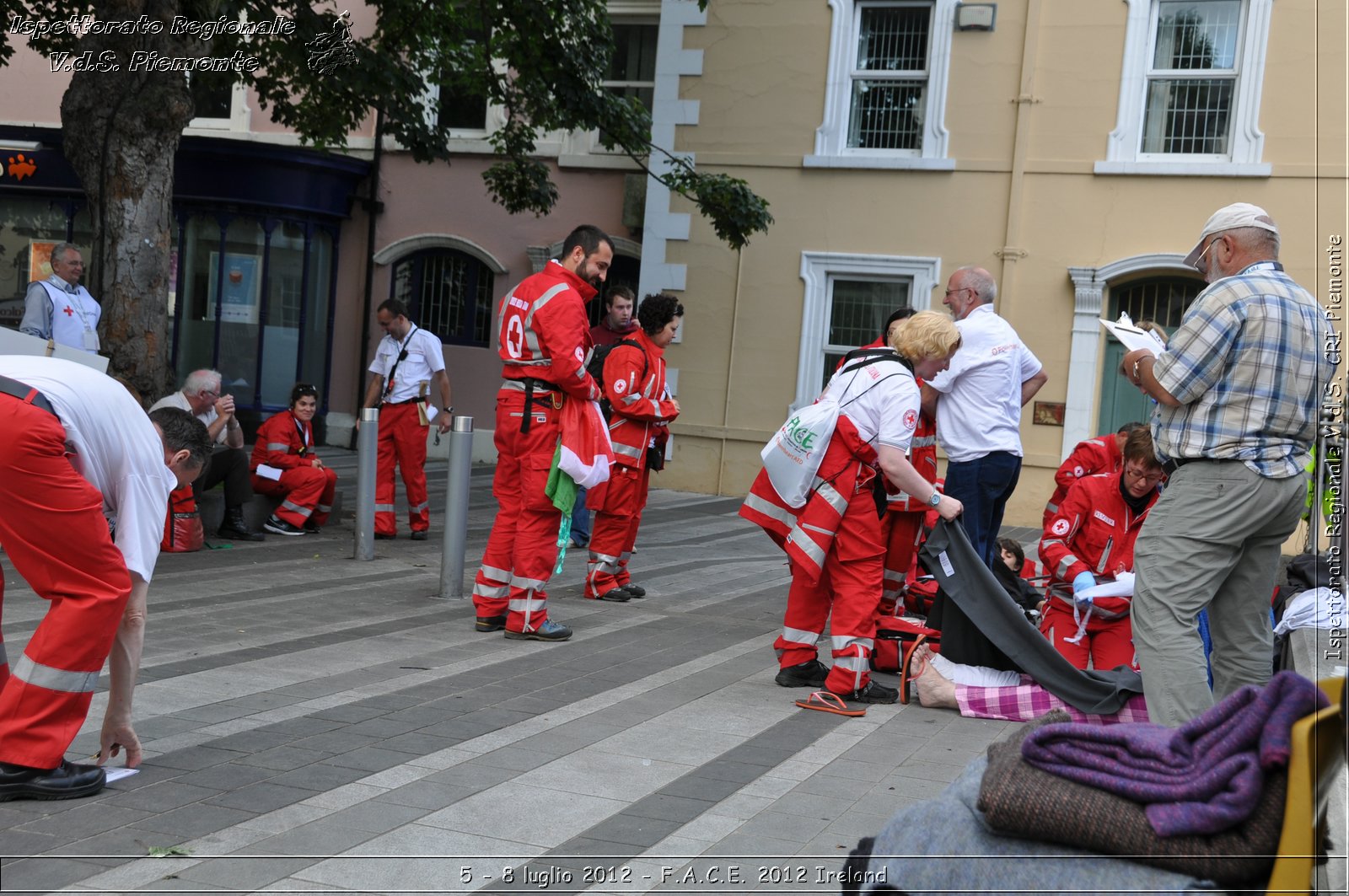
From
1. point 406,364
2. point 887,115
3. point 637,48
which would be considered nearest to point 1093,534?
point 406,364

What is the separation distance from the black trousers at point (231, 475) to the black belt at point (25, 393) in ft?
20.3

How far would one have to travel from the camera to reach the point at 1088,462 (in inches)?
283

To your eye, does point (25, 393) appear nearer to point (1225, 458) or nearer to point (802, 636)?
point (802, 636)

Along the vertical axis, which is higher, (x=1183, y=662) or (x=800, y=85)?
(x=800, y=85)

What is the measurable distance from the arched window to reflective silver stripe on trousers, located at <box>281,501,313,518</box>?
306 inches

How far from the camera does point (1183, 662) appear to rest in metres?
4.32

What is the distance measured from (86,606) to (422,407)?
6948 mm

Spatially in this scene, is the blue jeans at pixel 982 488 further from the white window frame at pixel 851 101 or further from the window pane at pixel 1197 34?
the window pane at pixel 1197 34

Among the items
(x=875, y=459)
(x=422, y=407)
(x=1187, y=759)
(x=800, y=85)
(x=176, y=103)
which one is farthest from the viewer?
(x=800, y=85)

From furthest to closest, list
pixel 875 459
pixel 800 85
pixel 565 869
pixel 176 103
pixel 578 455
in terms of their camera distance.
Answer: pixel 800 85 → pixel 176 103 → pixel 578 455 → pixel 875 459 → pixel 565 869

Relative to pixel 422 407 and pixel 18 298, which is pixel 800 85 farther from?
pixel 18 298

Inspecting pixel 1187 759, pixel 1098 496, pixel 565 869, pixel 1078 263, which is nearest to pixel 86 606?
pixel 565 869

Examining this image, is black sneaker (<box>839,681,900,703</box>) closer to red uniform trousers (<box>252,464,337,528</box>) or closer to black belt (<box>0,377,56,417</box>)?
black belt (<box>0,377,56,417</box>)

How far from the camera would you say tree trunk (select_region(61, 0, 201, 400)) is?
9.72m
